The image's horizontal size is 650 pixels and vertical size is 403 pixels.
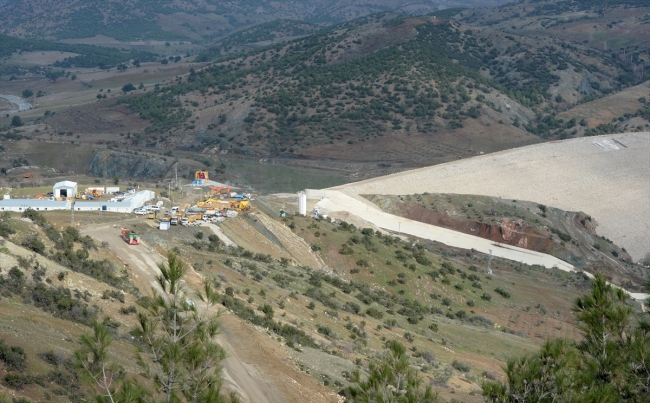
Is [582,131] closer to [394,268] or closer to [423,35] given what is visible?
[423,35]

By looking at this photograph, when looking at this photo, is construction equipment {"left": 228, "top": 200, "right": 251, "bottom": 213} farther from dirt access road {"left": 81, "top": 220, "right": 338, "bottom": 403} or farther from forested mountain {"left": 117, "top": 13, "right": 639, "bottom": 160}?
forested mountain {"left": 117, "top": 13, "right": 639, "bottom": 160}

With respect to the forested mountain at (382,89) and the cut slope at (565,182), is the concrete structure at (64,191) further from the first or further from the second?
the forested mountain at (382,89)

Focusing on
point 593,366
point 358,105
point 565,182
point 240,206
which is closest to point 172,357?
point 593,366

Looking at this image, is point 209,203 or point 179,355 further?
point 209,203

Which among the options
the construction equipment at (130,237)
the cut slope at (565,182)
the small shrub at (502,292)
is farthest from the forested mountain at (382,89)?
the construction equipment at (130,237)

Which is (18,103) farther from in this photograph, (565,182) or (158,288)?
(158,288)

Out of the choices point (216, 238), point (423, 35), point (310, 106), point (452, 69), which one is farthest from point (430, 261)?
point (423, 35)
